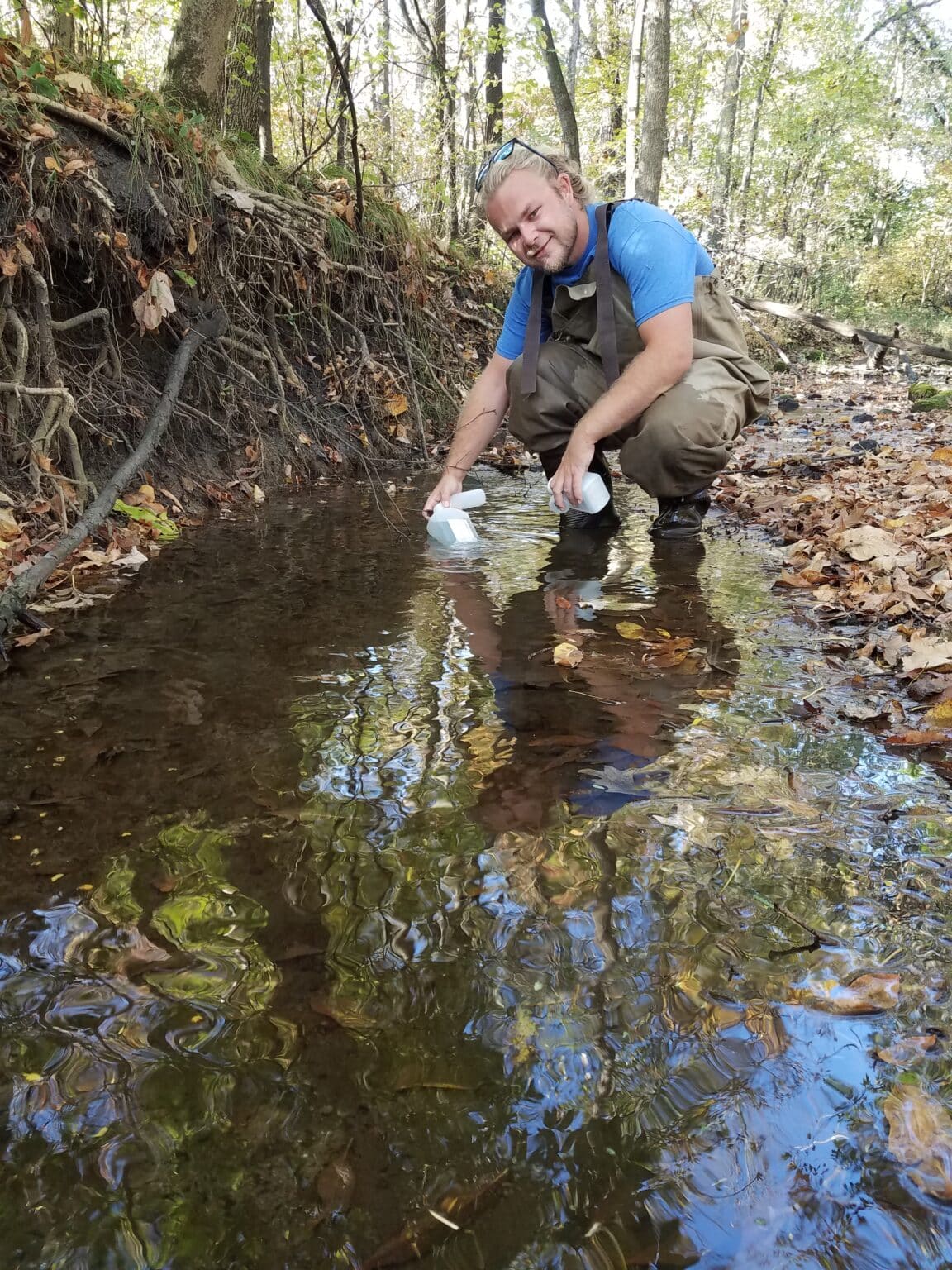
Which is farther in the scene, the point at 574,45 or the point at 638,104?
the point at 574,45

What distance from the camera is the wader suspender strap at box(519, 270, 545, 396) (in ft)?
10.8

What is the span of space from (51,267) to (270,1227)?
12.0 ft

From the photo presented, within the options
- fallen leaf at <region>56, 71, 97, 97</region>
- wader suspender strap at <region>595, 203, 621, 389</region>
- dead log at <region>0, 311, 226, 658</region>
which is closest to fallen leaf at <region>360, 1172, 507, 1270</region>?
dead log at <region>0, 311, 226, 658</region>

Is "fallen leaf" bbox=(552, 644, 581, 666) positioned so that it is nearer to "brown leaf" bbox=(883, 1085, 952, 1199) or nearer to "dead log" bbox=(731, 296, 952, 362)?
"brown leaf" bbox=(883, 1085, 952, 1199)

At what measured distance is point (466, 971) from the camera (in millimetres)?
1073

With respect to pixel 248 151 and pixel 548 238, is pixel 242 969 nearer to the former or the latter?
pixel 548 238

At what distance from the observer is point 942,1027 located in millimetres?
963

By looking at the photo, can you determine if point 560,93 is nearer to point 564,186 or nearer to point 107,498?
point 564,186

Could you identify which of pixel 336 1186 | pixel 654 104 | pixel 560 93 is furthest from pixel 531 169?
pixel 560 93

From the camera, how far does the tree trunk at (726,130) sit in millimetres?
18312

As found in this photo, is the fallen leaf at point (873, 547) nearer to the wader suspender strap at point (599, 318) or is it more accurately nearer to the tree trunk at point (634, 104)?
the wader suspender strap at point (599, 318)

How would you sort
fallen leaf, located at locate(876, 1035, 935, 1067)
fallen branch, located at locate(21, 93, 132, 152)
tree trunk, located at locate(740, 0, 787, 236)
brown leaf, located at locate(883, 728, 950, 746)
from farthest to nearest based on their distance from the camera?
tree trunk, located at locate(740, 0, 787, 236) < fallen branch, located at locate(21, 93, 132, 152) < brown leaf, located at locate(883, 728, 950, 746) < fallen leaf, located at locate(876, 1035, 935, 1067)

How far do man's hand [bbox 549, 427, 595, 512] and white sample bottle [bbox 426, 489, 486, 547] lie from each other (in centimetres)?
40

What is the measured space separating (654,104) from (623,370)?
822 centimetres
